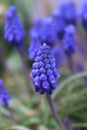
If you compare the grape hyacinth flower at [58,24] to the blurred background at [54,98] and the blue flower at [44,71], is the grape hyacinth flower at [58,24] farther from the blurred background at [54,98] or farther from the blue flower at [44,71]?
the blue flower at [44,71]

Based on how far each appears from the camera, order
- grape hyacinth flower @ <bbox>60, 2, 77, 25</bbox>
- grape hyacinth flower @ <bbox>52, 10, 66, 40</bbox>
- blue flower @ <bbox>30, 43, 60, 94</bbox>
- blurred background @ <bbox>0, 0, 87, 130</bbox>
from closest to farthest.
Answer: blue flower @ <bbox>30, 43, 60, 94</bbox>
blurred background @ <bbox>0, 0, 87, 130</bbox>
grape hyacinth flower @ <bbox>52, 10, 66, 40</bbox>
grape hyacinth flower @ <bbox>60, 2, 77, 25</bbox>

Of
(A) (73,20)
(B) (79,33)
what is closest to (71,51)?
(A) (73,20)

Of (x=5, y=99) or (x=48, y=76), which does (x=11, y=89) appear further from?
(x=48, y=76)

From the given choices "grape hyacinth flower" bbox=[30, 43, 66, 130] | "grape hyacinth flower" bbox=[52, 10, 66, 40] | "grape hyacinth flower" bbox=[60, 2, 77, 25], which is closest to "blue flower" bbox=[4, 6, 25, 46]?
"grape hyacinth flower" bbox=[52, 10, 66, 40]

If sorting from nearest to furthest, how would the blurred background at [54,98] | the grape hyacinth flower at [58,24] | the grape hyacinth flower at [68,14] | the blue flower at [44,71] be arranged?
the blue flower at [44,71], the blurred background at [54,98], the grape hyacinth flower at [58,24], the grape hyacinth flower at [68,14]

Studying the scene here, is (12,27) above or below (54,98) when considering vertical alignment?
above

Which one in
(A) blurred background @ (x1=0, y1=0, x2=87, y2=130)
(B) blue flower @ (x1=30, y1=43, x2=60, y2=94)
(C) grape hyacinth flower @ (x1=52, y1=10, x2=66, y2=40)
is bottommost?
(B) blue flower @ (x1=30, y1=43, x2=60, y2=94)

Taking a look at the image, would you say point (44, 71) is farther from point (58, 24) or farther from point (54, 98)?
point (58, 24)

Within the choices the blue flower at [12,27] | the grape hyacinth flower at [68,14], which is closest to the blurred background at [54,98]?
the grape hyacinth flower at [68,14]

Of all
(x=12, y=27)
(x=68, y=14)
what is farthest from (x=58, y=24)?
(x=12, y=27)

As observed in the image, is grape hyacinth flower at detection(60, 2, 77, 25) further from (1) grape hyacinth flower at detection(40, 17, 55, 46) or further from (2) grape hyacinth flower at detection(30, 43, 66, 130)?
(2) grape hyacinth flower at detection(30, 43, 66, 130)
